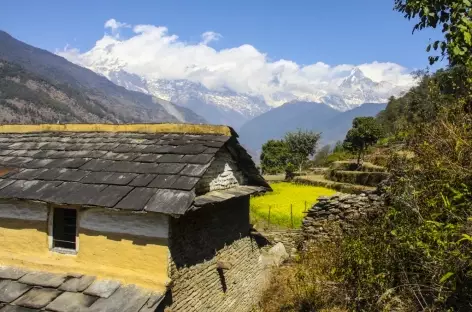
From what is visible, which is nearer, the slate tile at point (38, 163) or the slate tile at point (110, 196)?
the slate tile at point (110, 196)

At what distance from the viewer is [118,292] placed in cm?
666

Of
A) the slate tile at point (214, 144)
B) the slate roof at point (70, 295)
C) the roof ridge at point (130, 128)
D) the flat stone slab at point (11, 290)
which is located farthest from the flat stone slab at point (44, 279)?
Answer: the roof ridge at point (130, 128)

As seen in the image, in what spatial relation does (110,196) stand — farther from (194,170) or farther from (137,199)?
(194,170)

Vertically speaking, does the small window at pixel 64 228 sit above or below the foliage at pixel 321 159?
below

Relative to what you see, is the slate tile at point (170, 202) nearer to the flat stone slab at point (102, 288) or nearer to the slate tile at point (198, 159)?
the slate tile at point (198, 159)

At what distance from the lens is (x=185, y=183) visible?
22.9 feet

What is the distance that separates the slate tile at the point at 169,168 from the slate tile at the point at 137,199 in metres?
0.62

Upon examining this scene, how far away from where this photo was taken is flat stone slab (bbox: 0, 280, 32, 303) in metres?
6.64

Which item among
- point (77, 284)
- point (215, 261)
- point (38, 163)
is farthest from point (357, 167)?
point (77, 284)

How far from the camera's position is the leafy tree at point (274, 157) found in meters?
61.6

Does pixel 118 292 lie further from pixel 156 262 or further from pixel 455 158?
pixel 455 158

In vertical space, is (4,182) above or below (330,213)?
above

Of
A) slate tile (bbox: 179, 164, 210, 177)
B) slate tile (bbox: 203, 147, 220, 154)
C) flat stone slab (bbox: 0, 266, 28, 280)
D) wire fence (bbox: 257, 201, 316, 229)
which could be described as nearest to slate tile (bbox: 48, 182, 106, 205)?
slate tile (bbox: 179, 164, 210, 177)

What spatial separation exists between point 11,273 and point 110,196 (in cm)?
268
